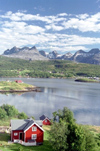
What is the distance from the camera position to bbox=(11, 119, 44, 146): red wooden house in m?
29.2

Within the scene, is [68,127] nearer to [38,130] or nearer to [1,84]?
[38,130]

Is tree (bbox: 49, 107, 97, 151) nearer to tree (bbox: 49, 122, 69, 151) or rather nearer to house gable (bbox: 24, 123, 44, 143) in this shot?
tree (bbox: 49, 122, 69, 151)

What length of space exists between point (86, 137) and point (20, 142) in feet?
37.1

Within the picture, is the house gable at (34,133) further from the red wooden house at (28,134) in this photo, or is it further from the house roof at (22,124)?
the house roof at (22,124)

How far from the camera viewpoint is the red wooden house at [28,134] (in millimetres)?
29194

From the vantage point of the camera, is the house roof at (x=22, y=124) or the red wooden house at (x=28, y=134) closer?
the red wooden house at (x=28, y=134)

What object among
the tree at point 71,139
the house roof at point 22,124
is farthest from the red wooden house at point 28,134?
the tree at point 71,139

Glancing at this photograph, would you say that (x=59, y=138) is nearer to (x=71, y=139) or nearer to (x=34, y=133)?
(x=71, y=139)

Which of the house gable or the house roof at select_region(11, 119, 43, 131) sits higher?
the house roof at select_region(11, 119, 43, 131)

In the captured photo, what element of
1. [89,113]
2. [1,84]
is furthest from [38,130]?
[1,84]

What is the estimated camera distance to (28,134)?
29.5m

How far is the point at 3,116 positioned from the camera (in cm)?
4466

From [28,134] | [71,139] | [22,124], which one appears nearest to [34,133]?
[28,134]

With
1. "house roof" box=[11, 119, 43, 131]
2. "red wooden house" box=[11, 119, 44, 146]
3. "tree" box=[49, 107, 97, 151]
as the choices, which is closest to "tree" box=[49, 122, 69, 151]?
"tree" box=[49, 107, 97, 151]
